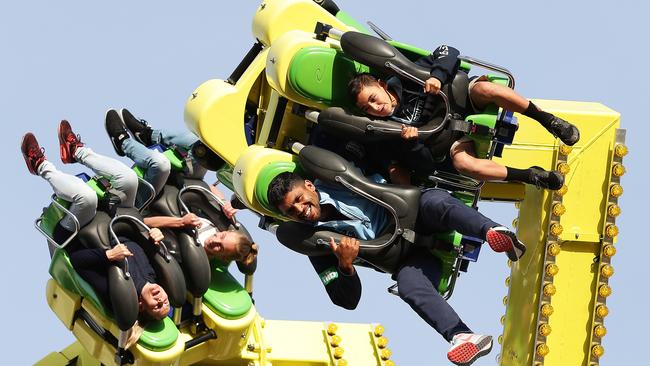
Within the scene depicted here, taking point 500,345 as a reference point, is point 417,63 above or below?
above

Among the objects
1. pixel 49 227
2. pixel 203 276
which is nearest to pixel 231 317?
pixel 203 276

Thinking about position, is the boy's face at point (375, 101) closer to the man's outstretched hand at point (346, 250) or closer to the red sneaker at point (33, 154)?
the man's outstretched hand at point (346, 250)

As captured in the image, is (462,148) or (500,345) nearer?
(462,148)

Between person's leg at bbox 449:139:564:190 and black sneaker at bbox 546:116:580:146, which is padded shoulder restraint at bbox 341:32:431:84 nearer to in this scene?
person's leg at bbox 449:139:564:190

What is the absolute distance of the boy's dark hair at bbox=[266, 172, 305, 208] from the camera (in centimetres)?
931

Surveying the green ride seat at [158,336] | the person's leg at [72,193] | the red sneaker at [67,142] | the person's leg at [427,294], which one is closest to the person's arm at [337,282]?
the person's leg at [427,294]

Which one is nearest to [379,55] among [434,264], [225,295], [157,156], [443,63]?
[443,63]

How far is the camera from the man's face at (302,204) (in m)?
9.23

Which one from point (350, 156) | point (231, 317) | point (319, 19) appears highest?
point (319, 19)

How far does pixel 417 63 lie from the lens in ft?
30.9

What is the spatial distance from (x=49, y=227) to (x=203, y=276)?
848mm

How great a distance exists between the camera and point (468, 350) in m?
8.69

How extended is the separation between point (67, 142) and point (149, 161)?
1.60 ft

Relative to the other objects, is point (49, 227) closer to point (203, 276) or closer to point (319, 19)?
point (203, 276)
